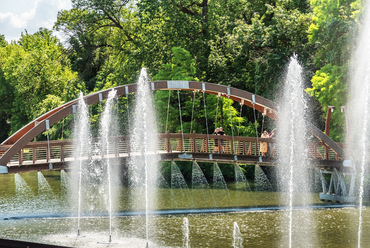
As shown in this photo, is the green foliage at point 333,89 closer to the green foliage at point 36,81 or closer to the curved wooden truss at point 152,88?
→ the curved wooden truss at point 152,88

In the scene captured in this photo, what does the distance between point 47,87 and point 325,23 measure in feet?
89.1

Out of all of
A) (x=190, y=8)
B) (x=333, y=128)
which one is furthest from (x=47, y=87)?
(x=333, y=128)

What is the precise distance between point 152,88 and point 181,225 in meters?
7.49

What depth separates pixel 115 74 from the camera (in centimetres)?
4284

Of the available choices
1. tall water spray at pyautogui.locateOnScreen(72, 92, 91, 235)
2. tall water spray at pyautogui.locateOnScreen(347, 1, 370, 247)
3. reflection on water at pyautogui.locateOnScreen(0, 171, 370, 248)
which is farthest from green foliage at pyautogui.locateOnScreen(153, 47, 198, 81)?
tall water spray at pyautogui.locateOnScreen(347, 1, 370, 247)

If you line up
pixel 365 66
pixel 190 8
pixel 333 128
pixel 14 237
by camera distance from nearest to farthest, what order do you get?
pixel 14 237
pixel 365 66
pixel 333 128
pixel 190 8

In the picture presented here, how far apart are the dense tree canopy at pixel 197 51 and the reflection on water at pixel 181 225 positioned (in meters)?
6.92

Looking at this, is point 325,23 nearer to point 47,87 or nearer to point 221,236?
point 221,236

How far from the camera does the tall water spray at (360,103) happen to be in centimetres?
2753

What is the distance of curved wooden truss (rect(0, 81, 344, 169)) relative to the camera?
22.5 m

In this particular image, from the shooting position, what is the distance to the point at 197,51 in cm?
4056

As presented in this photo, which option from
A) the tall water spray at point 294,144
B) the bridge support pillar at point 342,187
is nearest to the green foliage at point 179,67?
the tall water spray at point 294,144

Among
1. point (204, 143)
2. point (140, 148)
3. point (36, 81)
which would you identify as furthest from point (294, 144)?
point (36, 81)

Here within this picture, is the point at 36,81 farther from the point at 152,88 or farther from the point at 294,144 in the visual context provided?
the point at 294,144
